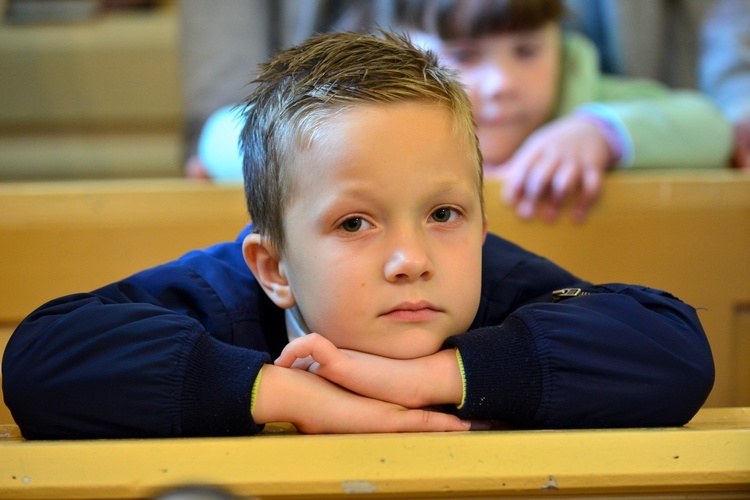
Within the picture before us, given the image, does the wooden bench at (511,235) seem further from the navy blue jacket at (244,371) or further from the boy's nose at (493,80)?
the navy blue jacket at (244,371)

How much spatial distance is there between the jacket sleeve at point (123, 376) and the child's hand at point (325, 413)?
13 mm

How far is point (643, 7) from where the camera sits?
1450 mm

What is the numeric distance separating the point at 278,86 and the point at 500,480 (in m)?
0.36

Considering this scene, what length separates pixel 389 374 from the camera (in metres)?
0.56

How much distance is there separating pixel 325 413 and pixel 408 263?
111 mm

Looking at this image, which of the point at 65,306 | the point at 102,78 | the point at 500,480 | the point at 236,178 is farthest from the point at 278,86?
the point at 102,78

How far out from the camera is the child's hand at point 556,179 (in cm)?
100

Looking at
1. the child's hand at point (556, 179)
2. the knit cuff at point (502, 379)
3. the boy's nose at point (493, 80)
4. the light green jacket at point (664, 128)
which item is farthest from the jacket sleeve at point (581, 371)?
the boy's nose at point (493, 80)

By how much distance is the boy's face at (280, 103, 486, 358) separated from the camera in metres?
0.57

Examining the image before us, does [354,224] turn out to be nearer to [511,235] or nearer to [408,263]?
[408,263]

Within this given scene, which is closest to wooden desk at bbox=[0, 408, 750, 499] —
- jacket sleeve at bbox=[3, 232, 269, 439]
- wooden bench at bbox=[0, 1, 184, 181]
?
jacket sleeve at bbox=[3, 232, 269, 439]

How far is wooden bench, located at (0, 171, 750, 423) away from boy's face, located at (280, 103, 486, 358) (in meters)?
0.41

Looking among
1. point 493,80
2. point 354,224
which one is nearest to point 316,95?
point 354,224

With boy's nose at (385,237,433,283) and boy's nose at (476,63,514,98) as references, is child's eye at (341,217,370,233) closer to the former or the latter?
boy's nose at (385,237,433,283)
